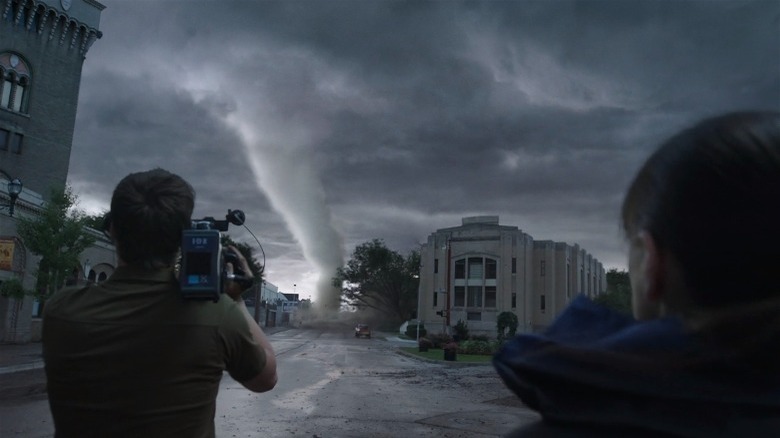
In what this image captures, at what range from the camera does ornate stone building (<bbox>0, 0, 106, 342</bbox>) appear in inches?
1281

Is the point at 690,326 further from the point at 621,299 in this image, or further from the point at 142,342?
the point at 142,342

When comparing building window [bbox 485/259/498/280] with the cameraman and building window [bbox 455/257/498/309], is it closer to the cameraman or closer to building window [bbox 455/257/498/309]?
building window [bbox 455/257/498/309]

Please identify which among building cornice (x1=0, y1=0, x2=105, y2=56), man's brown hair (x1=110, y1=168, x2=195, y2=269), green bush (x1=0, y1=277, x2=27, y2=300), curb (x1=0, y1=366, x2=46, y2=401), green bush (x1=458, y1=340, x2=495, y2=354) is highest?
building cornice (x1=0, y1=0, x2=105, y2=56)

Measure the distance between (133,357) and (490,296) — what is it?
66343 millimetres

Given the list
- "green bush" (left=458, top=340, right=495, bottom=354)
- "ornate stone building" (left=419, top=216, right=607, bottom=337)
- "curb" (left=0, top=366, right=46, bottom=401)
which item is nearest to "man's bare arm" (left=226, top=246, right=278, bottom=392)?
"curb" (left=0, top=366, right=46, bottom=401)

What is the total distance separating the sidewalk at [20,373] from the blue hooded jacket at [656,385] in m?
10.1

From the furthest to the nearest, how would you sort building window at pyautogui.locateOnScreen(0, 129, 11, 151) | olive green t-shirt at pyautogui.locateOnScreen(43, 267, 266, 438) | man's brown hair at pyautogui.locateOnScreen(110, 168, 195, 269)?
building window at pyautogui.locateOnScreen(0, 129, 11, 151), man's brown hair at pyautogui.locateOnScreen(110, 168, 195, 269), olive green t-shirt at pyautogui.locateOnScreen(43, 267, 266, 438)

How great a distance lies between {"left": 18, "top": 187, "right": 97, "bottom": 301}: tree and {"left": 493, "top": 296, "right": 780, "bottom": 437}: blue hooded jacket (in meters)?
27.2

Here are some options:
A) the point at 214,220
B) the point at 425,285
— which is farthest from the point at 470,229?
the point at 214,220

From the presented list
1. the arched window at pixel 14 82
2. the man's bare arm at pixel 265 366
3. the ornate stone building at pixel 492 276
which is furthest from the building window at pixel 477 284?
the man's bare arm at pixel 265 366

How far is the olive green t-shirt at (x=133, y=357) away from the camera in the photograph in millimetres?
2021

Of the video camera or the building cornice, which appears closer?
the video camera

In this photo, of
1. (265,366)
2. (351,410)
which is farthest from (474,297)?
(265,366)

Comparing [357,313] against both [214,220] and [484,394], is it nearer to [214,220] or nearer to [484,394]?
[484,394]
